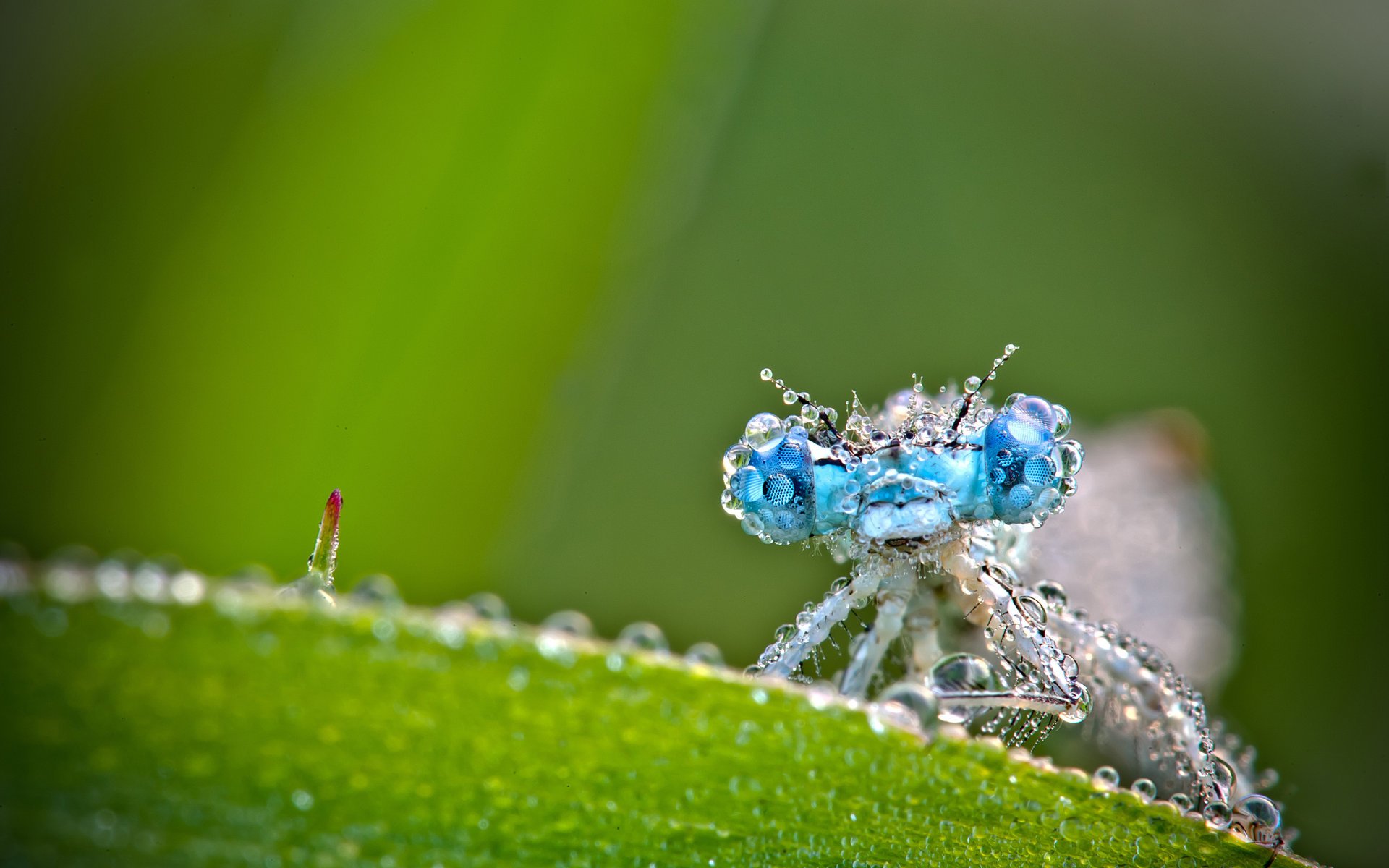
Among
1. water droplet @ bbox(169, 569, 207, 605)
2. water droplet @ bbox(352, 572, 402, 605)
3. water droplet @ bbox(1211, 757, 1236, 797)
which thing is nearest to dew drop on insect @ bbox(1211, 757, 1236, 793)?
water droplet @ bbox(1211, 757, 1236, 797)

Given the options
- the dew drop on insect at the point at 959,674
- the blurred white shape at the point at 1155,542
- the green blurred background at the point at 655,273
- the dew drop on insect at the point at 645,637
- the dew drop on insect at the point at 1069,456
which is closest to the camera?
the dew drop on insect at the point at 645,637

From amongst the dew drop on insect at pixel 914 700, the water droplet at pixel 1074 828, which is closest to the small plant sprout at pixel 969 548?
the dew drop on insect at pixel 914 700

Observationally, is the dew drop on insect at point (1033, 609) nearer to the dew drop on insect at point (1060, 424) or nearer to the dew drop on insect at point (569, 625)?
the dew drop on insect at point (1060, 424)

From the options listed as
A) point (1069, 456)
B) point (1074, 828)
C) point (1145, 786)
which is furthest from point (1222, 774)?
point (1074, 828)

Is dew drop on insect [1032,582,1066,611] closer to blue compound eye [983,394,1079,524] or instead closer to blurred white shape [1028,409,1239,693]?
blue compound eye [983,394,1079,524]

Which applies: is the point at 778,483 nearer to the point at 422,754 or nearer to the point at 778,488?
the point at 778,488

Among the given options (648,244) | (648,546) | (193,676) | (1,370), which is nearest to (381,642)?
(193,676)
